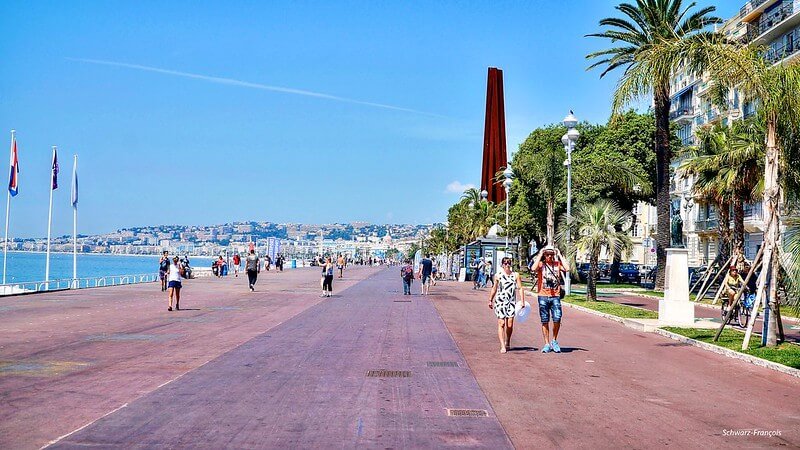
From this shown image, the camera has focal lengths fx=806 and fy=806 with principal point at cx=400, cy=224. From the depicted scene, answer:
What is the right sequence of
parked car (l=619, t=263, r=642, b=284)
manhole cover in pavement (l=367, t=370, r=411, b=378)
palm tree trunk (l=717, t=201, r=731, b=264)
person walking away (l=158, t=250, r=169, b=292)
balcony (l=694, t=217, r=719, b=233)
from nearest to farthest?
1. manhole cover in pavement (l=367, t=370, r=411, b=378)
2. palm tree trunk (l=717, t=201, r=731, b=264)
3. person walking away (l=158, t=250, r=169, b=292)
4. parked car (l=619, t=263, r=642, b=284)
5. balcony (l=694, t=217, r=719, b=233)

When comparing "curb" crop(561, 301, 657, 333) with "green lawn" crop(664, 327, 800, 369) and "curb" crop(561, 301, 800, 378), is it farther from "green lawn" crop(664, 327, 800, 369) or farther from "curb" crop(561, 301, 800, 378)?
"green lawn" crop(664, 327, 800, 369)

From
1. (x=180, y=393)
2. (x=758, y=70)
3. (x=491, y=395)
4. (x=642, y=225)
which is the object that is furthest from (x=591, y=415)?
(x=642, y=225)

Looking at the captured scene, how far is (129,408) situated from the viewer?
8430 millimetres

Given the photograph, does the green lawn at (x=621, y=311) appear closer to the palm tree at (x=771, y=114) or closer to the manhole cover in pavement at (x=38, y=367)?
the palm tree at (x=771, y=114)

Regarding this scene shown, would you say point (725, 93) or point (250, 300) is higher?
point (725, 93)

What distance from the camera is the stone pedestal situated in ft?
67.5

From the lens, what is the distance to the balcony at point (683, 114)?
69719 millimetres

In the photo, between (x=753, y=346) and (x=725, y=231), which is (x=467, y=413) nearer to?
(x=753, y=346)

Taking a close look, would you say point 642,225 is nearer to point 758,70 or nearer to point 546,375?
point 758,70

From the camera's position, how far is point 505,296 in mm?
14188

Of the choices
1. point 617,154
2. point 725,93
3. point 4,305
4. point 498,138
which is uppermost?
point 498,138

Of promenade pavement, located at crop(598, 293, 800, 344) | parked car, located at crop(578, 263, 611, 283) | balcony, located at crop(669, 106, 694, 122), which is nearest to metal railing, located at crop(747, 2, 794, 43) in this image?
balcony, located at crop(669, 106, 694, 122)

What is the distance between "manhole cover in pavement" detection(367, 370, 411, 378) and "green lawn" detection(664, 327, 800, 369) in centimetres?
606

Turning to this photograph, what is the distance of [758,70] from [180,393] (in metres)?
12.4
